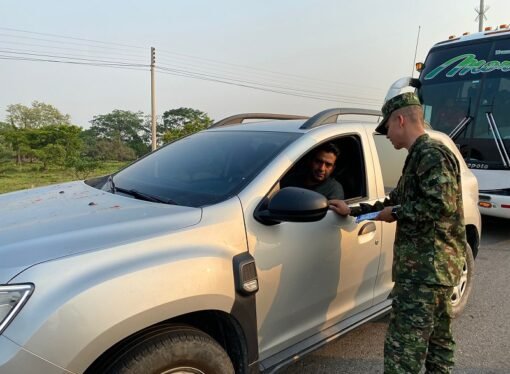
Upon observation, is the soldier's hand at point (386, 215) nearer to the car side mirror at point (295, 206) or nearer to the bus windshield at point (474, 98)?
the car side mirror at point (295, 206)

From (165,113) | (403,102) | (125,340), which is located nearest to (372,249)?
(403,102)

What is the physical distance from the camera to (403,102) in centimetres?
225

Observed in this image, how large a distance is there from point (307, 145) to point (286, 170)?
249 mm

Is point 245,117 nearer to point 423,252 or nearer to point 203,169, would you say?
point 203,169

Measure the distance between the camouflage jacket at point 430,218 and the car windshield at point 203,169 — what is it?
0.75 m

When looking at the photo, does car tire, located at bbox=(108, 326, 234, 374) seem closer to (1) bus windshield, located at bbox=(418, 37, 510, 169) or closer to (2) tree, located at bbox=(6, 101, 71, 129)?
(1) bus windshield, located at bbox=(418, 37, 510, 169)

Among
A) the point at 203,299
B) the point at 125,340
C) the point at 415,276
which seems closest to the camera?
the point at 125,340

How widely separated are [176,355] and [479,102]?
6.62 metres

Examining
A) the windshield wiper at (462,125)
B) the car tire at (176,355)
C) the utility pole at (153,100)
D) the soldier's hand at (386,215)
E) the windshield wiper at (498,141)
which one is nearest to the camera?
the car tire at (176,355)

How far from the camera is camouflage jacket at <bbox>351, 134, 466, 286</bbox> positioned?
2.08 m

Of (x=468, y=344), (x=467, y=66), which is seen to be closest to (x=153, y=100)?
(x=467, y=66)

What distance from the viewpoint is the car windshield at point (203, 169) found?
2.35 meters

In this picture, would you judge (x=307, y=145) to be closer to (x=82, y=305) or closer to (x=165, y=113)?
(x=82, y=305)

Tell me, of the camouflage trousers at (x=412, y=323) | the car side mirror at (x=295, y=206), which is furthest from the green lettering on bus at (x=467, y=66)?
the car side mirror at (x=295, y=206)
